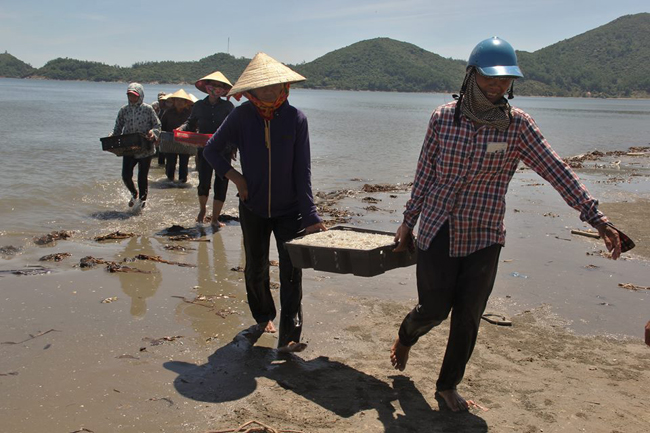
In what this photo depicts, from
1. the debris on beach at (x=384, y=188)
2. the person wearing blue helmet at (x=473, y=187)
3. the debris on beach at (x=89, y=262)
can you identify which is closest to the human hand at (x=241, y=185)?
the person wearing blue helmet at (x=473, y=187)

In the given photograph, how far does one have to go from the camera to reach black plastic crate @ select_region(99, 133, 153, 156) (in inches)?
379

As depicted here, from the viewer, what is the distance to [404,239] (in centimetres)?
412

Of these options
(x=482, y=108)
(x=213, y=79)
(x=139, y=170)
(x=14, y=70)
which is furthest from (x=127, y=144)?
(x=14, y=70)

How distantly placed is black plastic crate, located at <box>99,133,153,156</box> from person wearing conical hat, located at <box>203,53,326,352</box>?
522 centimetres

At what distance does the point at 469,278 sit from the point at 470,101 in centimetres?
100

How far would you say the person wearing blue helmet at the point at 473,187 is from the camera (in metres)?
3.65

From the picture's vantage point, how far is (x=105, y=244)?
27.1ft

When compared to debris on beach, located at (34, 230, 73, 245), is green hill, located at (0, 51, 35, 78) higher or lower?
higher

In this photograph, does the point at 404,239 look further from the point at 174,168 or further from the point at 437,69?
the point at 437,69

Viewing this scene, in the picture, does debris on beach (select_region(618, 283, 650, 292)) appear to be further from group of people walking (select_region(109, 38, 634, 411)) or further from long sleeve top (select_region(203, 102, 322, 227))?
long sleeve top (select_region(203, 102, 322, 227))

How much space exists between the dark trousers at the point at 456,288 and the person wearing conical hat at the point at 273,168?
1.12m

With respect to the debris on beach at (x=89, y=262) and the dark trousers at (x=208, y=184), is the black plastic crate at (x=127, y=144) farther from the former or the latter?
the debris on beach at (x=89, y=262)

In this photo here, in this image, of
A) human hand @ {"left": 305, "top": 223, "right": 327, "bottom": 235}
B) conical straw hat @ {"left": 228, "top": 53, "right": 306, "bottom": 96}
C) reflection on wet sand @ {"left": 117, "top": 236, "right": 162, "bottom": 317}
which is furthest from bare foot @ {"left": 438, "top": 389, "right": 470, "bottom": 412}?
reflection on wet sand @ {"left": 117, "top": 236, "right": 162, "bottom": 317}

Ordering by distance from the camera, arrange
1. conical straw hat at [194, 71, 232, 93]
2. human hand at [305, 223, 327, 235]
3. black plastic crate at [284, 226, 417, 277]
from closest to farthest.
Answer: black plastic crate at [284, 226, 417, 277]
human hand at [305, 223, 327, 235]
conical straw hat at [194, 71, 232, 93]
